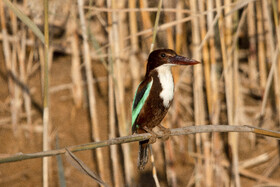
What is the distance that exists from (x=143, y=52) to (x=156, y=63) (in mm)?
2431

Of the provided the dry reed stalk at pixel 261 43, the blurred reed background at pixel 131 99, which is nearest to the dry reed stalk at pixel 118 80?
the blurred reed background at pixel 131 99

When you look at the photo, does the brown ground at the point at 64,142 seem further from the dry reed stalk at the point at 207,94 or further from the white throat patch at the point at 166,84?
the white throat patch at the point at 166,84

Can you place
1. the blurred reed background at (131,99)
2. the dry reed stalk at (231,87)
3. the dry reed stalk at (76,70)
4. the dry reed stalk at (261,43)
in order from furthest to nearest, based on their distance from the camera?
1. the dry reed stalk at (76,70)
2. the dry reed stalk at (261,43)
3. the blurred reed background at (131,99)
4. the dry reed stalk at (231,87)

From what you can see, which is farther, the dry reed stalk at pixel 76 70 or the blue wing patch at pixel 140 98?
the dry reed stalk at pixel 76 70

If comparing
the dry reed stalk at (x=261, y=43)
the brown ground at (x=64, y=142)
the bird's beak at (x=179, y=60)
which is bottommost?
the brown ground at (x=64, y=142)

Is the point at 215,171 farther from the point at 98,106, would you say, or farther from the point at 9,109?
the point at 9,109

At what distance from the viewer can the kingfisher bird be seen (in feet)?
8.97

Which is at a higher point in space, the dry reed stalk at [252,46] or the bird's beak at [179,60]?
the dry reed stalk at [252,46]

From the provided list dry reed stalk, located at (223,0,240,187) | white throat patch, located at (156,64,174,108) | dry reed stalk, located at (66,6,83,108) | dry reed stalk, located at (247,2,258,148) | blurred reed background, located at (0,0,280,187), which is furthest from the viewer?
dry reed stalk, located at (247,2,258,148)

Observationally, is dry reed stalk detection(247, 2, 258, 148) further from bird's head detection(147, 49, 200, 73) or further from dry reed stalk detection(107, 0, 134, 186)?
bird's head detection(147, 49, 200, 73)

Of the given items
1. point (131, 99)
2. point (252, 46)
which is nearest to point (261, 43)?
point (252, 46)

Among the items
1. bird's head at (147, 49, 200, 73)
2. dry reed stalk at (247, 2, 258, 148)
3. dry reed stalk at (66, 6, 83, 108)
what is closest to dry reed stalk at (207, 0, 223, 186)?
bird's head at (147, 49, 200, 73)

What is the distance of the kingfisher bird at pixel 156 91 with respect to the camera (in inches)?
108

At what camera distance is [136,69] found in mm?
4508
